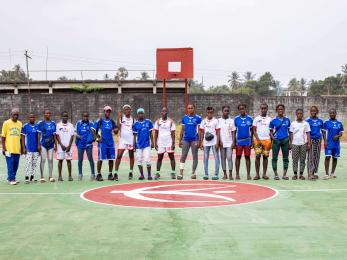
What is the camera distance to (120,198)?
8445mm

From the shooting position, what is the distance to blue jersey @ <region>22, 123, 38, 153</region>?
34.7ft

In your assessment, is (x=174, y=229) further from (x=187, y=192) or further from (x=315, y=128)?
(x=315, y=128)

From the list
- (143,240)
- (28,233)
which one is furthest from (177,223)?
(28,233)

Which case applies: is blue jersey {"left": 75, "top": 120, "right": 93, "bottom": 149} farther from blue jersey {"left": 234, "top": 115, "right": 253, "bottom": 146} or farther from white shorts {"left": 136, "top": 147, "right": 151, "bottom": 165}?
blue jersey {"left": 234, "top": 115, "right": 253, "bottom": 146}

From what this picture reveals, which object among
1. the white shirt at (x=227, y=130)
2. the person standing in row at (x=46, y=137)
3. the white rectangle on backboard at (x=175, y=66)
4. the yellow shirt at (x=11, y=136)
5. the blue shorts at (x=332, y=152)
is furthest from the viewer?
the white rectangle on backboard at (x=175, y=66)

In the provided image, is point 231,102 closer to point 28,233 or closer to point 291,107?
point 291,107

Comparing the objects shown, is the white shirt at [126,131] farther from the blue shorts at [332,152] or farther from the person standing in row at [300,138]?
the blue shorts at [332,152]

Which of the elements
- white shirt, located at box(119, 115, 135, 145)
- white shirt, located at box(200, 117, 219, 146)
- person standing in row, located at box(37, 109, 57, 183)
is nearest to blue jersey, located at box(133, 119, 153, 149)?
white shirt, located at box(119, 115, 135, 145)

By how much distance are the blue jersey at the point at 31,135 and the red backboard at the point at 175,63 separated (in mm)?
6348

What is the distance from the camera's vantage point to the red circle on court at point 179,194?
312 inches

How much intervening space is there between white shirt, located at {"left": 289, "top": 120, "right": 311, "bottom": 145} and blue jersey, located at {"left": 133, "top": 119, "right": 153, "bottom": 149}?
3.47 meters

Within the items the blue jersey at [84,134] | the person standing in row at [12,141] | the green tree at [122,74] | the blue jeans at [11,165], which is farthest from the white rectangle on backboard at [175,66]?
the green tree at [122,74]

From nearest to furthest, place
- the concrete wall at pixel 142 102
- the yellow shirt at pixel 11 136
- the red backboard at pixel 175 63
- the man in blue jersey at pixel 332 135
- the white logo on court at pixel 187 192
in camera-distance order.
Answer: the white logo on court at pixel 187 192, the yellow shirt at pixel 11 136, the man in blue jersey at pixel 332 135, the red backboard at pixel 175 63, the concrete wall at pixel 142 102

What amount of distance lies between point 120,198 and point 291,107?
2527 cm
